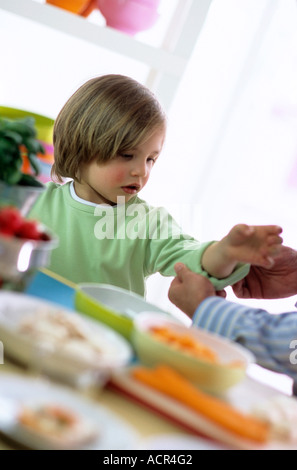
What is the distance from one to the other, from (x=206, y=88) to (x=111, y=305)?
212 centimetres

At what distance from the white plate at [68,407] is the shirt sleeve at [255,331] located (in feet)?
1.50

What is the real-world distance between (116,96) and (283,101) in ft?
6.14

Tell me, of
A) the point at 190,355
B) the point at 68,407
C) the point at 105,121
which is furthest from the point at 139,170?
the point at 68,407

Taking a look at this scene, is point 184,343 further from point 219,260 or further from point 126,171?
point 126,171

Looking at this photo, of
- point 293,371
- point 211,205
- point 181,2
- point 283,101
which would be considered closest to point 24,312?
point 293,371

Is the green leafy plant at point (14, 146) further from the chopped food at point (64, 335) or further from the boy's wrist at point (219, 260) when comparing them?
the boy's wrist at point (219, 260)

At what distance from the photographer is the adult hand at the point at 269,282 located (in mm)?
1414

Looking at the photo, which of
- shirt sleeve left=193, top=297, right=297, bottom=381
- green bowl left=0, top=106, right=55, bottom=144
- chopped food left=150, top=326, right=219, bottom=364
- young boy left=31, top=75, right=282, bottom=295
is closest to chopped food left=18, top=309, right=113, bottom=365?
chopped food left=150, top=326, right=219, bottom=364

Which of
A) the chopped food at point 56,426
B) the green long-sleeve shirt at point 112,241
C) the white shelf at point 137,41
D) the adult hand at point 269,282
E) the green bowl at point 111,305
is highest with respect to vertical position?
the white shelf at point 137,41

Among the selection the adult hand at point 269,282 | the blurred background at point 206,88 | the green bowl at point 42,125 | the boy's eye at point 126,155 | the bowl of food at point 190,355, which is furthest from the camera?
the blurred background at point 206,88

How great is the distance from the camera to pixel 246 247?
1.19 metres

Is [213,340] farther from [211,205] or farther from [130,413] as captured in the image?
[211,205]

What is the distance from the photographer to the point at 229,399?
769 mm

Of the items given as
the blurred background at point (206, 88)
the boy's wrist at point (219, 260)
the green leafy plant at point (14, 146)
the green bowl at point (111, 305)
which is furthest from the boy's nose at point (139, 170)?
the blurred background at point (206, 88)
